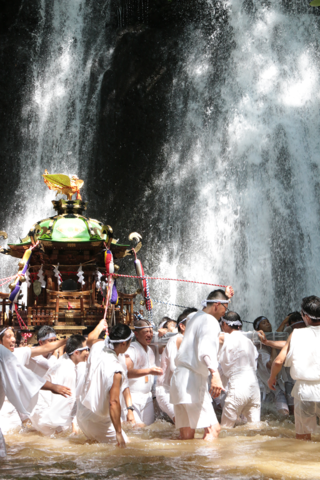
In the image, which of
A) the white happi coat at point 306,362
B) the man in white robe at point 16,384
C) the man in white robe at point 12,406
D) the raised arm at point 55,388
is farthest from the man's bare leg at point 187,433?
the man in white robe at point 12,406

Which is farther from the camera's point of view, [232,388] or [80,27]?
[80,27]

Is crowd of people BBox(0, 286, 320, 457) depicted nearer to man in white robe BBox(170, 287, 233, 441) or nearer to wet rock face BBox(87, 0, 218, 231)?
man in white robe BBox(170, 287, 233, 441)

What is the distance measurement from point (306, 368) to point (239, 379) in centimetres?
159

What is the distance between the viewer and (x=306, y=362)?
4422mm

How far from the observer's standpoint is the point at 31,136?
23.5 metres

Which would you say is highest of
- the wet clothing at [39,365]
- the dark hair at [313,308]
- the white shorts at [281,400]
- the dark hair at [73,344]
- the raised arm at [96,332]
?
the dark hair at [313,308]

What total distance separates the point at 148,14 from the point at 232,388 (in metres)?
22.4

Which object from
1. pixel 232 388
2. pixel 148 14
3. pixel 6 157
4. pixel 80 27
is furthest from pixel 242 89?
pixel 232 388

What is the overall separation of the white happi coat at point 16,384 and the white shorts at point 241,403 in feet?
8.79

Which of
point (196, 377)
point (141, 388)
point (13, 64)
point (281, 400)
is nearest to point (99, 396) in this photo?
point (196, 377)

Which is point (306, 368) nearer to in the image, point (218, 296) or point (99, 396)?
point (218, 296)

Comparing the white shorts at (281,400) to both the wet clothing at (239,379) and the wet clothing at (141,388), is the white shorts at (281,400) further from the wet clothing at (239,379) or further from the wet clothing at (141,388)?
the wet clothing at (141,388)

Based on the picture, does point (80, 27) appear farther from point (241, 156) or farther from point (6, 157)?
point (241, 156)

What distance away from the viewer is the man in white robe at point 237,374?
5781mm
